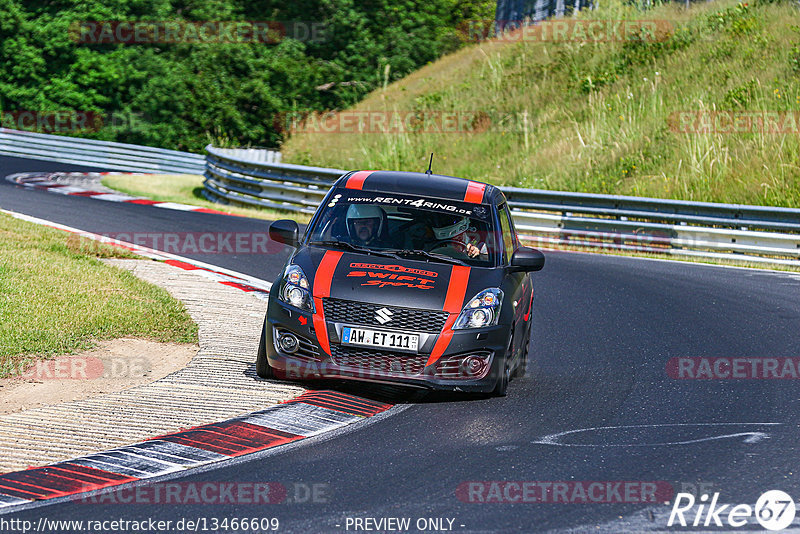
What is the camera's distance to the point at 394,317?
7.55 metres

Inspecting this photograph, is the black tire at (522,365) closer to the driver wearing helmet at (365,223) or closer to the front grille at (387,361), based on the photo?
the front grille at (387,361)

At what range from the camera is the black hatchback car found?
7.55 meters

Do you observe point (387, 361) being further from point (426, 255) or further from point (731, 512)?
point (731, 512)

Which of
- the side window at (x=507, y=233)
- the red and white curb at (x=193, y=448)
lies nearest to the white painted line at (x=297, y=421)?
the red and white curb at (x=193, y=448)

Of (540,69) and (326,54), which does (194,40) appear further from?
(540,69)

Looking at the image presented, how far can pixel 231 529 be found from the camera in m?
5.04

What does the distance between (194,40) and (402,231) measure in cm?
3924

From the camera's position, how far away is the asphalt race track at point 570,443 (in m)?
5.33

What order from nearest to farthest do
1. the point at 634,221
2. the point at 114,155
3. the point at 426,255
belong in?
the point at 426,255, the point at 634,221, the point at 114,155

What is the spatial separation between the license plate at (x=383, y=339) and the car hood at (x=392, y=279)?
226mm

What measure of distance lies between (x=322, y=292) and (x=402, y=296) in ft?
1.98

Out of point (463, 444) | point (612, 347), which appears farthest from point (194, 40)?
point (463, 444)

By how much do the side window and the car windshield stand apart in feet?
0.62

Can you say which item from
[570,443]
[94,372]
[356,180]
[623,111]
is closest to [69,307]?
[94,372]
